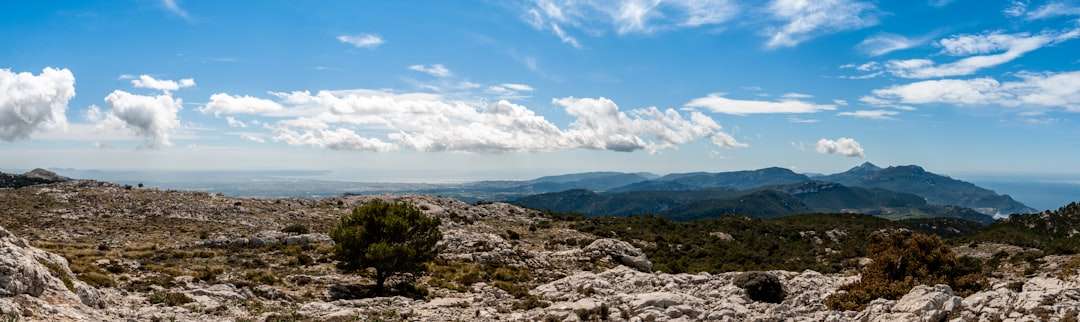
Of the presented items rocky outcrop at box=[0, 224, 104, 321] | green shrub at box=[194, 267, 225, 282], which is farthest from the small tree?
rocky outcrop at box=[0, 224, 104, 321]

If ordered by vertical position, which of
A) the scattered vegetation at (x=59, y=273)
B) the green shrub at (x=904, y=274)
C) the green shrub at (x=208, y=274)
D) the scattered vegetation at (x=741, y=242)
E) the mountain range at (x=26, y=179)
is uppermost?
the mountain range at (x=26, y=179)

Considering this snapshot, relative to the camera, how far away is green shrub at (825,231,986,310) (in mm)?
25266

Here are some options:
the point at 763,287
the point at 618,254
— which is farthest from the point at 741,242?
the point at 763,287

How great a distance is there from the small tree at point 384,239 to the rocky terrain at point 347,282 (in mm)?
1527

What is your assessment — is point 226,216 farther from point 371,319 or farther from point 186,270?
point 371,319

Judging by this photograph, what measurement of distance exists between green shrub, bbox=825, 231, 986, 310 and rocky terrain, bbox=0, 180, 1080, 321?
1.24 meters

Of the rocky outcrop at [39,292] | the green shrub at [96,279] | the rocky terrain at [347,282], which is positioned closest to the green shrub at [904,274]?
the rocky terrain at [347,282]

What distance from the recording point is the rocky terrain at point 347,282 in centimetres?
2031

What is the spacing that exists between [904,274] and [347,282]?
103ft

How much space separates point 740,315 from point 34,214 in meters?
63.9

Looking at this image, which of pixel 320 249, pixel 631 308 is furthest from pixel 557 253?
pixel 631 308

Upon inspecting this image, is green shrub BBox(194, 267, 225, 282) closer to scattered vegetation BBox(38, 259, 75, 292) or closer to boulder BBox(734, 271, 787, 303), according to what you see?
scattered vegetation BBox(38, 259, 75, 292)

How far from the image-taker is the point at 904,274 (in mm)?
29578

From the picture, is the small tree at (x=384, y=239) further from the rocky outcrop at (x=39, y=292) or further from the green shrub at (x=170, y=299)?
the rocky outcrop at (x=39, y=292)
